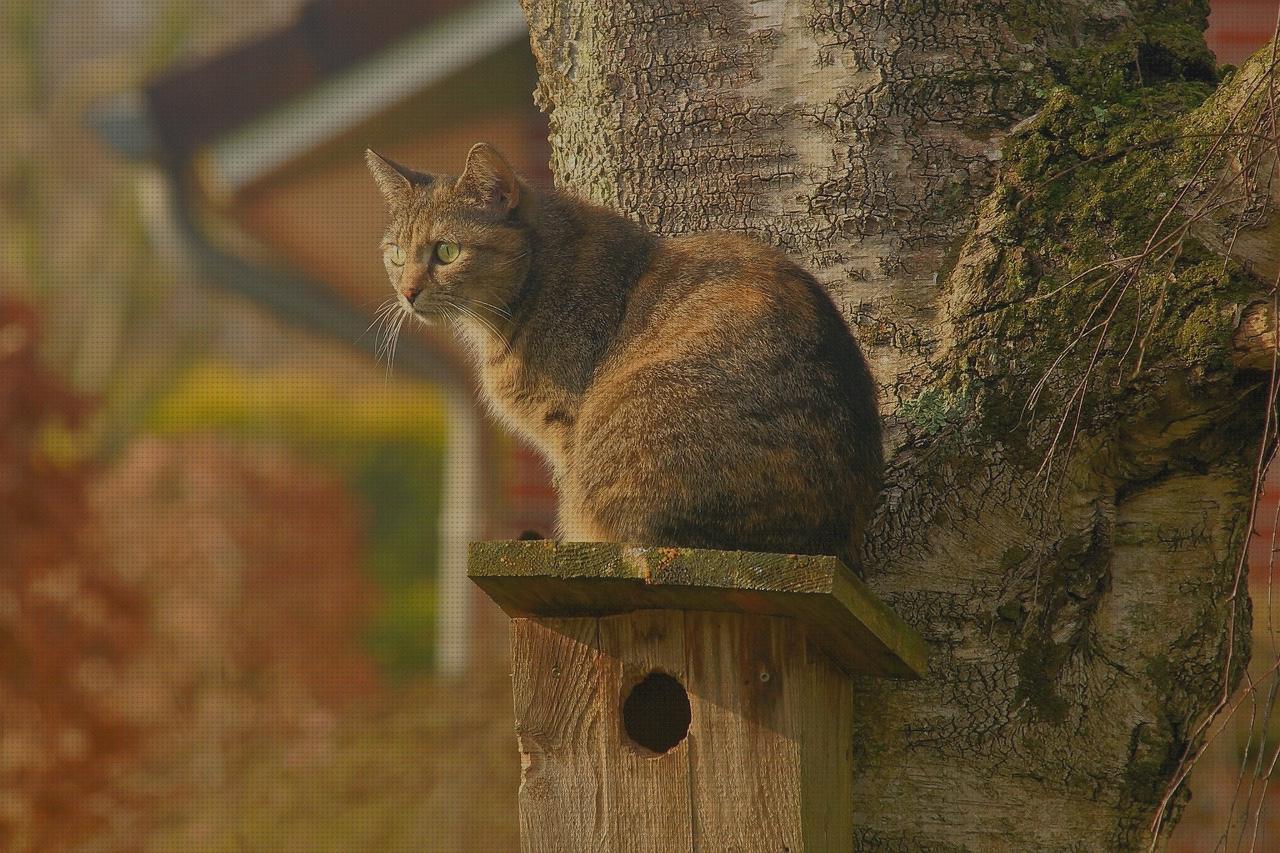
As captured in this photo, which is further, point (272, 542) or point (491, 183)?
point (272, 542)

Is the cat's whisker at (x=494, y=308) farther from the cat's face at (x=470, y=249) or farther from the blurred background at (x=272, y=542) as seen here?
the blurred background at (x=272, y=542)

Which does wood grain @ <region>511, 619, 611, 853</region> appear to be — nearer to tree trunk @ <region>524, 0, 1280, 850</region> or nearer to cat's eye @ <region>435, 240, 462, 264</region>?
tree trunk @ <region>524, 0, 1280, 850</region>

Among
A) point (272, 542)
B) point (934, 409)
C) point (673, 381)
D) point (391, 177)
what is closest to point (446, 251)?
point (391, 177)

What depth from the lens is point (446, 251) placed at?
3.09m

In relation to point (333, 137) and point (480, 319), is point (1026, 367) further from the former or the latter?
point (333, 137)

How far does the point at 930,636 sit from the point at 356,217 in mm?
6114

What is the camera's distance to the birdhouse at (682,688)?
2250 mm

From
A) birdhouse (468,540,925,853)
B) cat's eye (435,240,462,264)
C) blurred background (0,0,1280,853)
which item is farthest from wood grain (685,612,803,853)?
blurred background (0,0,1280,853)

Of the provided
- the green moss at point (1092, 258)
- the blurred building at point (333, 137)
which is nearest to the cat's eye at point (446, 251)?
the green moss at point (1092, 258)

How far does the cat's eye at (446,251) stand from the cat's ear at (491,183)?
0.11 metres

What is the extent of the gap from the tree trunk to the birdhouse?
0.92 ft

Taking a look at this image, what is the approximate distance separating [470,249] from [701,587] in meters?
1.16

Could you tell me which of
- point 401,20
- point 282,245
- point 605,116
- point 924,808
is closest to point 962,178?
point 605,116

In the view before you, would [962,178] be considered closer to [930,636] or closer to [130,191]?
[930,636]
